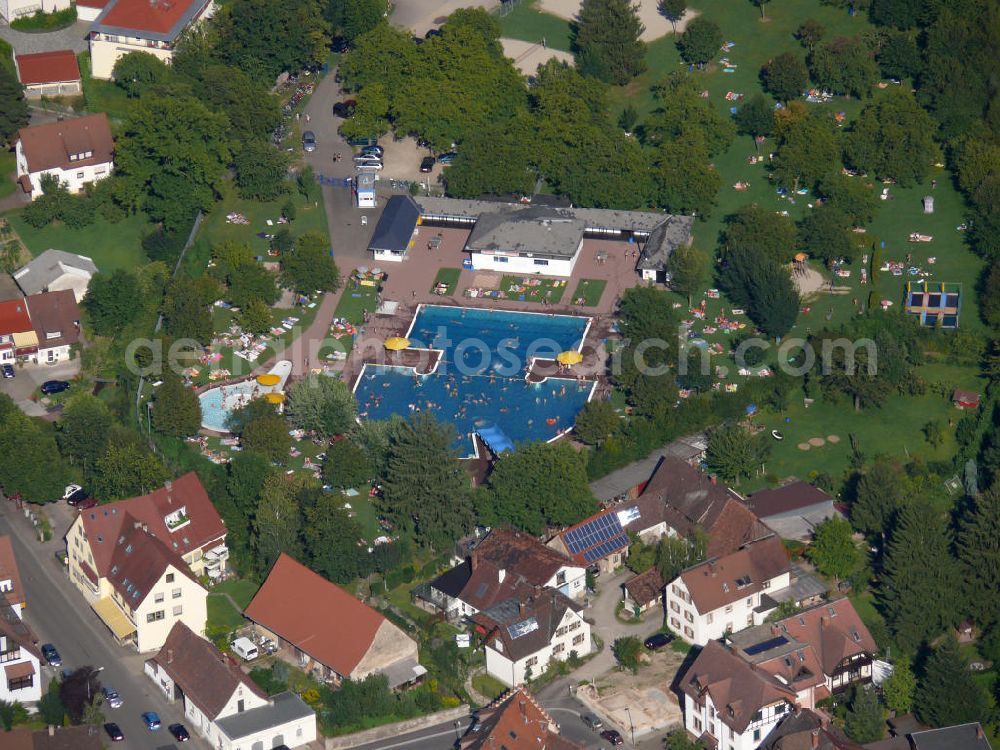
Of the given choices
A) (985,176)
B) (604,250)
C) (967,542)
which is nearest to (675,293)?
(604,250)

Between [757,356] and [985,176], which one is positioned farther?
[985,176]

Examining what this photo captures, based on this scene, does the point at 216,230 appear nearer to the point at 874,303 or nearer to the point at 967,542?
the point at 874,303

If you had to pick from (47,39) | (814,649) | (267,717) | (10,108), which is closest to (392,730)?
(267,717)

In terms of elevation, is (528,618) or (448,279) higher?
(528,618)

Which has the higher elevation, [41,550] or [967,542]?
[967,542]

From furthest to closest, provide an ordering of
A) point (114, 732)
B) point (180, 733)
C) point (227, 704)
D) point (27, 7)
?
1. point (27, 7)
2. point (180, 733)
3. point (114, 732)
4. point (227, 704)

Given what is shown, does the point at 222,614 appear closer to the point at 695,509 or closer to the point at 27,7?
the point at 695,509

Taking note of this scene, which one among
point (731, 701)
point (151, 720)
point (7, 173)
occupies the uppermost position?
point (731, 701)
